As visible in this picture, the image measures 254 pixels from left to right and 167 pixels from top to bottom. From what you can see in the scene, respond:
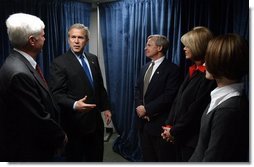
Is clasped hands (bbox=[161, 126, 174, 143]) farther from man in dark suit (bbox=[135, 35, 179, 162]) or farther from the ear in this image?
the ear

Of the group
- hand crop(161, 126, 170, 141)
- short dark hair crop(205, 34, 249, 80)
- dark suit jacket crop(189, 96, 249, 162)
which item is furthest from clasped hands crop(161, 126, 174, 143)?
short dark hair crop(205, 34, 249, 80)

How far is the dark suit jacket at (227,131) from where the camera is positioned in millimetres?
794

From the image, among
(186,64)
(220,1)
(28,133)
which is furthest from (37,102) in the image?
(220,1)

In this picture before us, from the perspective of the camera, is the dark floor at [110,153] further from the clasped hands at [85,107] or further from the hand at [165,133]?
the hand at [165,133]

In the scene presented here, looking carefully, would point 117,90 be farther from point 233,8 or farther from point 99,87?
point 233,8

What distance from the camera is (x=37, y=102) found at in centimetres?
106

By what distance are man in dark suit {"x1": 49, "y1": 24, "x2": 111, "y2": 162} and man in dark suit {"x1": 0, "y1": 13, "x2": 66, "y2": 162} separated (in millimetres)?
97

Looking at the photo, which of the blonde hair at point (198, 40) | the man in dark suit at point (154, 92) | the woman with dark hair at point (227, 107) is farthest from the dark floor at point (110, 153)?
the blonde hair at point (198, 40)

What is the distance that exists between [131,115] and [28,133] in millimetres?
456

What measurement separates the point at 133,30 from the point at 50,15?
38 cm

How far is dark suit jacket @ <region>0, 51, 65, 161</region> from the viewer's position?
104 cm

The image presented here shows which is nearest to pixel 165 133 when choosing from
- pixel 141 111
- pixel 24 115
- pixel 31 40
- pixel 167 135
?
pixel 167 135

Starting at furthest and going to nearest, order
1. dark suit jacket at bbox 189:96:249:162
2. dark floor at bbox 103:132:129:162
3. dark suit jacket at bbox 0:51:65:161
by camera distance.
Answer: dark floor at bbox 103:132:129:162 → dark suit jacket at bbox 0:51:65:161 → dark suit jacket at bbox 189:96:249:162

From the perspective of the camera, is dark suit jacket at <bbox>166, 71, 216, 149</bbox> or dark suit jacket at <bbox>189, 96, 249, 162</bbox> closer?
dark suit jacket at <bbox>189, 96, 249, 162</bbox>
